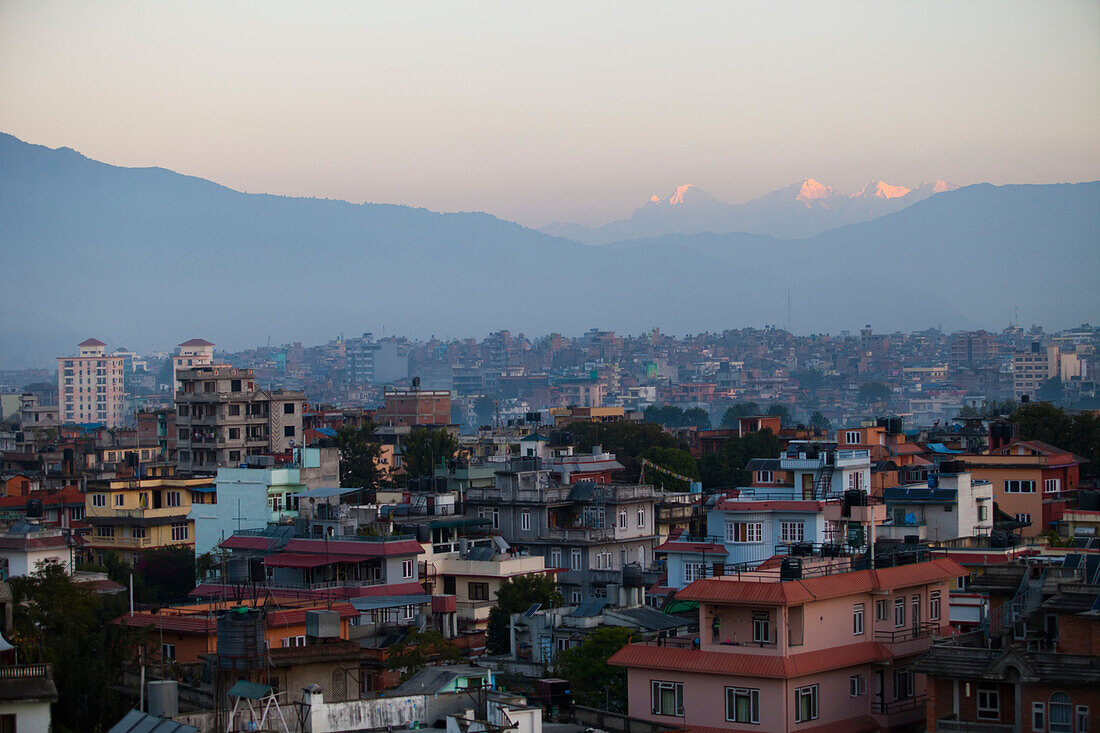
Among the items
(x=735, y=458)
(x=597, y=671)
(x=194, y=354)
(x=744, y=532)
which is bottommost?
(x=597, y=671)

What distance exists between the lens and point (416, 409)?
87.6 metres

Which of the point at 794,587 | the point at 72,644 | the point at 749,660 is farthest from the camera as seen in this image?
the point at 72,644

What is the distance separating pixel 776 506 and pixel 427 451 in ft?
91.3

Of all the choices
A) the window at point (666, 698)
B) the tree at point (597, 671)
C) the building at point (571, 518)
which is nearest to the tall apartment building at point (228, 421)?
the building at point (571, 518)

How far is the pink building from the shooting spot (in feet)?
55.1

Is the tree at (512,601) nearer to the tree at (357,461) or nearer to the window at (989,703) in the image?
the window at (989,703)

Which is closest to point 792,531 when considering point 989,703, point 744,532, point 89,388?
point 744,532

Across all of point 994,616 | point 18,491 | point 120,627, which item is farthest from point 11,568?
point 18,491

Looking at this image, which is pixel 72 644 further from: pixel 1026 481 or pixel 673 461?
pixel 673 461

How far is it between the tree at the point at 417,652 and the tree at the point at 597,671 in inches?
63.3

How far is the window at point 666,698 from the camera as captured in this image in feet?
56.5

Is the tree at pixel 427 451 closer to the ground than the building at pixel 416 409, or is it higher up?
closer to the ground

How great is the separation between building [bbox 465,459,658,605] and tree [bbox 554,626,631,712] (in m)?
11.5

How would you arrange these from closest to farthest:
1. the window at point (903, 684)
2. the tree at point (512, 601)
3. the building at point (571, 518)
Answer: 1. the window at point (903, 684)
2. the tree at point (512, 601)
3. the building at point (571, 518)
